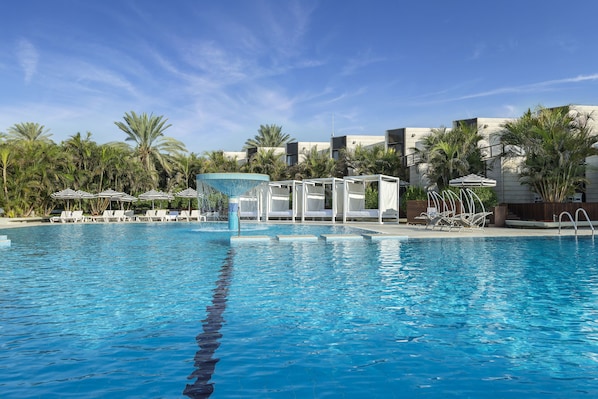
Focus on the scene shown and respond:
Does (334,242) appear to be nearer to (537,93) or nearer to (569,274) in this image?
(569,274)

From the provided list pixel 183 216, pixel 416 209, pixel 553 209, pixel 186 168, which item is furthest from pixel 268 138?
pixel 553 209

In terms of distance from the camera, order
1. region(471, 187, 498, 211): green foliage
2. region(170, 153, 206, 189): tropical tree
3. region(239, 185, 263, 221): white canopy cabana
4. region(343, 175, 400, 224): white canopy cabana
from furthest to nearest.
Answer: region(170, 153, 206, 189): tropical tree, region(239, 185, 263, 221): white canopy cabana, region(343, 175, 400, 224): white canopy cabana, region(471, 187, 498, 211): green foliage

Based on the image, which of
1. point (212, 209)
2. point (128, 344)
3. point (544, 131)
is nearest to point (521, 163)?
point (544, 131)

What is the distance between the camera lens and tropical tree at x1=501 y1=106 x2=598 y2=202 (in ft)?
64.6

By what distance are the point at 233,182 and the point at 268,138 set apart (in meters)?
36.4

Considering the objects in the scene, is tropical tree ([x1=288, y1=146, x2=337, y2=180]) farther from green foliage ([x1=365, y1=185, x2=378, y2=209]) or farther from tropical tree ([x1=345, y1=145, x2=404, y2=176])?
green foliage ([x1=365, y1=185, x2=378, y2=209])

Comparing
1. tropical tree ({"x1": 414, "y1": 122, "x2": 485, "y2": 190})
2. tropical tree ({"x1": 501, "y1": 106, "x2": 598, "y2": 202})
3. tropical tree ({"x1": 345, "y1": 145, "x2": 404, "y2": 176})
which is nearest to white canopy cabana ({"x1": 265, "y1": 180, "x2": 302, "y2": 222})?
tropical tree ({"x1": 345, "y1": 145, "x2": 404, "y2": 176})

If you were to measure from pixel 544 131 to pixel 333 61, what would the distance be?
11.3m

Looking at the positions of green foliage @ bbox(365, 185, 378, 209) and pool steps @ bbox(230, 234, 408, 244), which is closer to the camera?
pool steps @ bbox(230, 234, 408, 244)

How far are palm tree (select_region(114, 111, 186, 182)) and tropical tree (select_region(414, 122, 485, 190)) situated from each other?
23707 mm

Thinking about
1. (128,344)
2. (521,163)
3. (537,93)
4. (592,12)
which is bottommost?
(128,344)

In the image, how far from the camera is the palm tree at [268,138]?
5388cm

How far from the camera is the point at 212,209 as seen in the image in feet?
103

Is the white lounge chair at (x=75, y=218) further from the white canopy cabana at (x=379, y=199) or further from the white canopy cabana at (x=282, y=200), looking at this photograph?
the white canopy cabana at (x=379, y=199)
